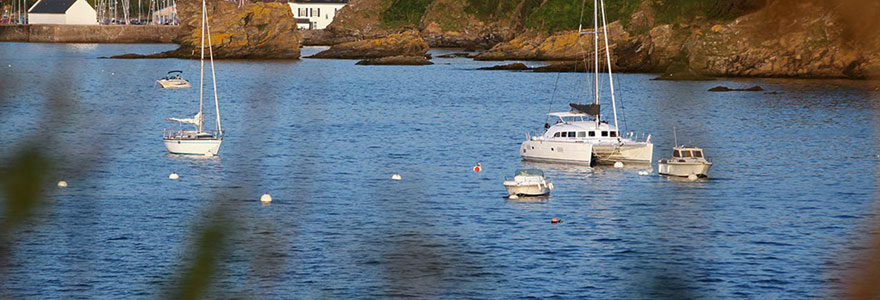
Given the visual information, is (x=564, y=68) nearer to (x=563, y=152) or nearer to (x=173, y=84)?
(x=173, y=84)

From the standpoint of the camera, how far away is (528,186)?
150ft

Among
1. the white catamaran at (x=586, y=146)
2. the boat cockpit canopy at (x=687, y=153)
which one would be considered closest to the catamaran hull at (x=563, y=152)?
the white catamaran at (x=586, y=146)

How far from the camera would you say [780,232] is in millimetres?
39219

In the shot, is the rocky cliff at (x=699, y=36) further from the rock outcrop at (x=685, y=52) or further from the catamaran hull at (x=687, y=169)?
the catamaran hull at (x=687, y=169)

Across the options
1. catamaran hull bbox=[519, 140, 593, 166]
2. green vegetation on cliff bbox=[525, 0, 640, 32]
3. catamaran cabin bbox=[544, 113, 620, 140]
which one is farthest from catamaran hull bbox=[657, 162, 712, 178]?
green vegetation on cliff bbox=[525, 0, 640, 32]

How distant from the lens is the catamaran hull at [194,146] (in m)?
59.6

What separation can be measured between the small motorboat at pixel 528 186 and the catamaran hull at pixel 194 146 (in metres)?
19.1

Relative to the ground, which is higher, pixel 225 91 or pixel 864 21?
pixel 864 21

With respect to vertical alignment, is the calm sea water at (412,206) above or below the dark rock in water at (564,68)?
above

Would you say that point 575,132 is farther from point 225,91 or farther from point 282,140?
point 225,91

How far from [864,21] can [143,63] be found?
155m

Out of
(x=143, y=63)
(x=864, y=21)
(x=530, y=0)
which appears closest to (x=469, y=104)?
(x=143, y=63)

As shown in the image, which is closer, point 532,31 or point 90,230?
point 90,230

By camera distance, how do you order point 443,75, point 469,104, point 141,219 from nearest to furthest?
point 141,219 < point 469,104 < point 443,75
